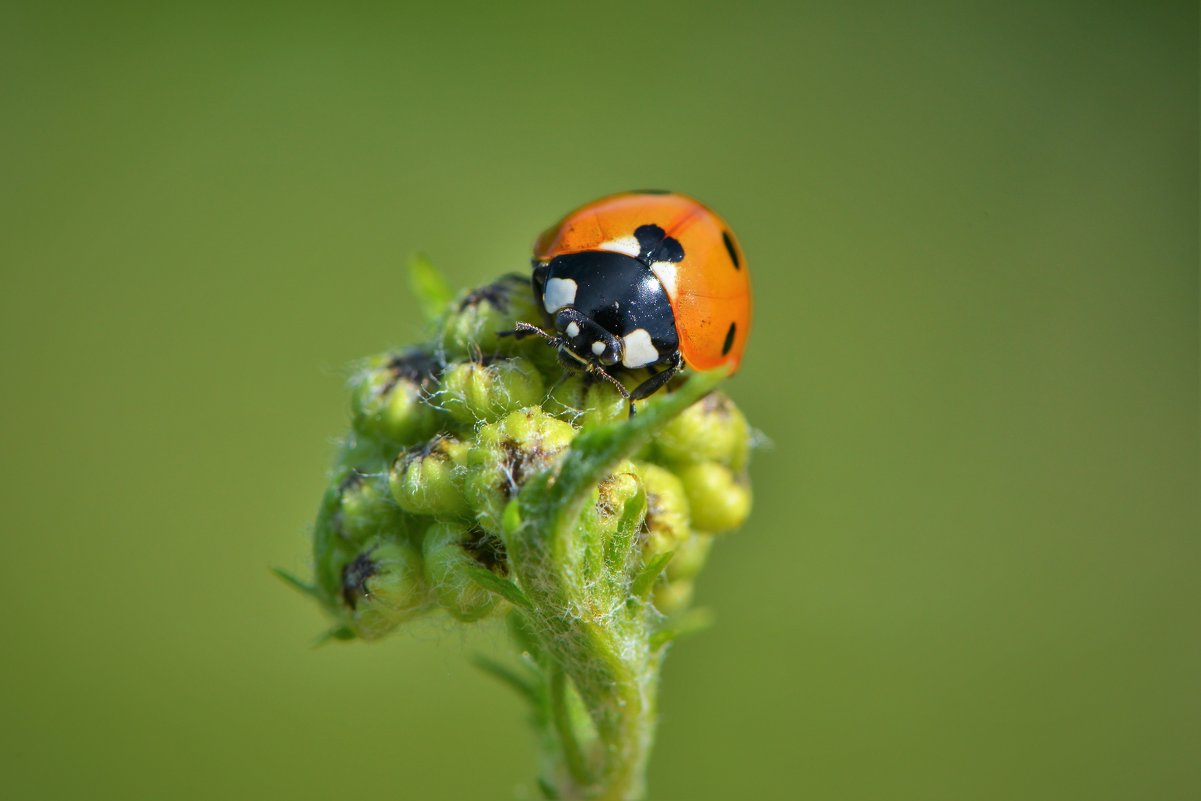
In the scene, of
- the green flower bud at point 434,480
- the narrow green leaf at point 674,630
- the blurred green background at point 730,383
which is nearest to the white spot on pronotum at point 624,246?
the green flower bud at point 434,480

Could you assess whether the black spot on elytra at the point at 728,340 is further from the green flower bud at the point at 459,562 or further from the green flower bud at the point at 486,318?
the green flower bud at the point at 459,562

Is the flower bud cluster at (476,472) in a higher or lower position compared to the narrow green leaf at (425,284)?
lower

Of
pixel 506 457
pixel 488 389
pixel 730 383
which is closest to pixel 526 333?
pixel 488 389

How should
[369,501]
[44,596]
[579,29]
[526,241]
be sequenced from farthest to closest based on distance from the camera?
1. [579,29]
2. [526,241]
3. [44,596]
4. [369,501]

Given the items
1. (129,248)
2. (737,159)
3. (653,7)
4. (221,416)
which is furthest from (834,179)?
(129,248)

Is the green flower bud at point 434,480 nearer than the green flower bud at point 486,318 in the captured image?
Yes

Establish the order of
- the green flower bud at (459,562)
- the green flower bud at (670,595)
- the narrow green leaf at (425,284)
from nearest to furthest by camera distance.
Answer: the green flower bud at (459,562), the green flower bud at (670,595), the narrow green leaf at (425,284)

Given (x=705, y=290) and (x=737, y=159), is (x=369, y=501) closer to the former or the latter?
(x=705, y=290)

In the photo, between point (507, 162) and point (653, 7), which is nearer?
point (507, 162)
